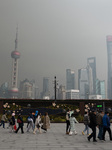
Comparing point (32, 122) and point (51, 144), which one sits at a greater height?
point (32, 122)

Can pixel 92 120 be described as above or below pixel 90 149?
above

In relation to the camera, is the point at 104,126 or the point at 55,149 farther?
the point at 104,126

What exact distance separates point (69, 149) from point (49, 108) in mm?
22321

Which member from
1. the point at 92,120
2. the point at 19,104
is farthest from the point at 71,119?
the point at 19,104

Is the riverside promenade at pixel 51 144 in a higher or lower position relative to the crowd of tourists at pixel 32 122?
lower

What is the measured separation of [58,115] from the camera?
1192 inches

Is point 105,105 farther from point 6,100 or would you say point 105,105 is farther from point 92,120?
point 92,120

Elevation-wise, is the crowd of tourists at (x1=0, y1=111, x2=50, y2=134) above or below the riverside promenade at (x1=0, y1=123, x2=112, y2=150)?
above

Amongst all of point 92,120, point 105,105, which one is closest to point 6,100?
point 105,105

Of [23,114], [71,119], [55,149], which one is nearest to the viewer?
[55,149]

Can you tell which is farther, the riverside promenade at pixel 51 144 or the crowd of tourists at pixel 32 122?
the crowd of tourists at pixel 32 122

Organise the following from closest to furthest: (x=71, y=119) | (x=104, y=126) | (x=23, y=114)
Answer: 1. (x=104, y=126)
2. (x=71, y=119)
3. (x=23, y=114)

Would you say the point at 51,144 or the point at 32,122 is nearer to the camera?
the point at 51,144

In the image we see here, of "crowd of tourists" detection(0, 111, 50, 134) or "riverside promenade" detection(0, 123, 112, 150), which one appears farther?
"crowd of tourists" detection(0, 111, 50, 134)
